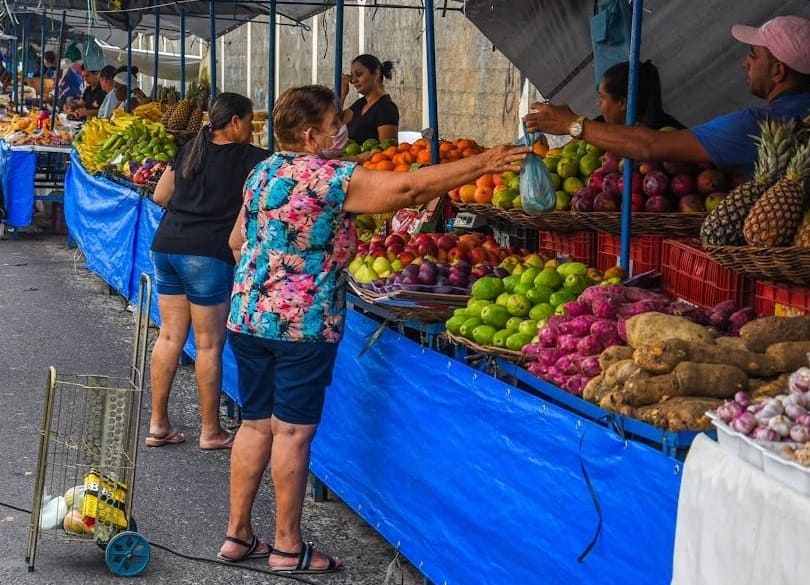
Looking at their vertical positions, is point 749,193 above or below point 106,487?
above

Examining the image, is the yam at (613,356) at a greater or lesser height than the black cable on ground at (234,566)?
greater

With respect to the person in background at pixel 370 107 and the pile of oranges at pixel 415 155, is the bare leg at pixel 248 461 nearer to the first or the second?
the pile of oranges at pixel 415 155

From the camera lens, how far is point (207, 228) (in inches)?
246

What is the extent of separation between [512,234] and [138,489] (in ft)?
7.29

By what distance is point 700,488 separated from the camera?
2.94m

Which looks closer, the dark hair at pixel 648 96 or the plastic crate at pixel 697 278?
the plastic crate at pixel 697 278

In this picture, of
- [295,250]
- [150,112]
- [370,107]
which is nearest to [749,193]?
[295,250]

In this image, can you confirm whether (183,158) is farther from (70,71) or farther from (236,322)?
(70,71)

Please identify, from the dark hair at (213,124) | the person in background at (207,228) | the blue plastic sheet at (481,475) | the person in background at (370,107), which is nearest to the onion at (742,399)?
the blue plastic sheet at (481,475)

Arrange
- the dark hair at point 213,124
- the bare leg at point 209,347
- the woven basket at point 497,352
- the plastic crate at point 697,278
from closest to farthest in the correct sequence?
the woven basket at point 497,352
the plastic crate at point 697,278
the dark hair at point 213,124
the bare leg at point 209,347

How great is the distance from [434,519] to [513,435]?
73 centimetres

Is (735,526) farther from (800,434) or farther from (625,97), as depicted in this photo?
(625,97)

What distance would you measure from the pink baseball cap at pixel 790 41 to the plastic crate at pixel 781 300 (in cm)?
96

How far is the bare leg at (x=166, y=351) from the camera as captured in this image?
22.0ft
